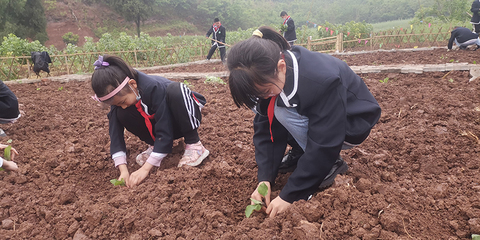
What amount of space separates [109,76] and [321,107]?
1.38 metres

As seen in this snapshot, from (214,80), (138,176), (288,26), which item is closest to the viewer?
(138,176)

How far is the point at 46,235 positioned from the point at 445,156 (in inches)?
105

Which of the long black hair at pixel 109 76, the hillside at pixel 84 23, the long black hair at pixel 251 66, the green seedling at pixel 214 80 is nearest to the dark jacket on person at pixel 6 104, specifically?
the long black hair at pixel 109 76

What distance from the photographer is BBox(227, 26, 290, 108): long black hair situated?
4.53 ft

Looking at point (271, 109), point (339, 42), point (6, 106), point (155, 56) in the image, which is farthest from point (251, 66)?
point (339, 42)

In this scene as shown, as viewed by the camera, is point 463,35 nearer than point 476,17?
Yes

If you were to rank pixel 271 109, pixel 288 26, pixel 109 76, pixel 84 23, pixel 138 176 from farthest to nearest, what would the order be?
pixel 84 23 → pixel 288 26 → pixel 138 176 → pixel 109 76 → pixel 271 109

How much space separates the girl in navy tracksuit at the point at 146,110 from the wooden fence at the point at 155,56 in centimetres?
716

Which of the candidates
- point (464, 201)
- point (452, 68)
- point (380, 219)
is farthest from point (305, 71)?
point (452, 68)

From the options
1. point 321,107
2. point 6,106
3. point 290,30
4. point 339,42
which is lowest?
point 339,42

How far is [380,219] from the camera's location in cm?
138

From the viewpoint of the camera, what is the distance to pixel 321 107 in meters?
1.47

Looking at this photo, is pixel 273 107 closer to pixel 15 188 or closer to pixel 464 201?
pixel 464 201

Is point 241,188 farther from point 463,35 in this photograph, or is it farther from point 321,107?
point 463,35
